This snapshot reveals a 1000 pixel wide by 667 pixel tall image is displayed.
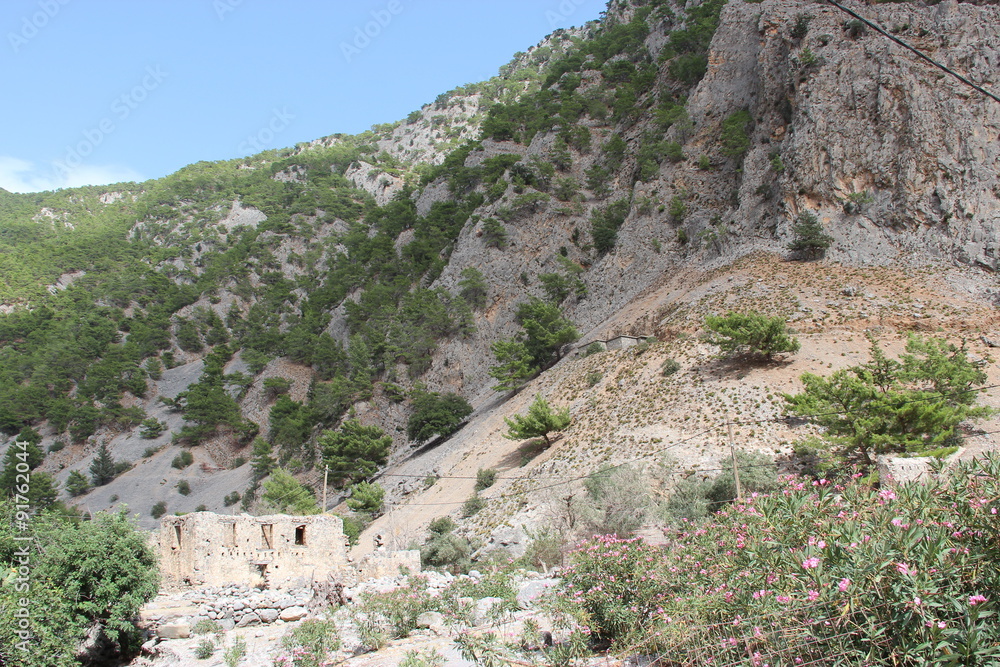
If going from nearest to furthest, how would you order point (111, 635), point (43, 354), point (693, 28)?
point (111, 635) → point (693, 28) → point (43, 354)

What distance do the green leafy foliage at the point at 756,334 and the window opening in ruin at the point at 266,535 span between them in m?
19.3

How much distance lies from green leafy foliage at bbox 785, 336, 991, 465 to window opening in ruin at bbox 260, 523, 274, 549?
656 inches

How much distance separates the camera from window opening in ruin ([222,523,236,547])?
1819 centimetres

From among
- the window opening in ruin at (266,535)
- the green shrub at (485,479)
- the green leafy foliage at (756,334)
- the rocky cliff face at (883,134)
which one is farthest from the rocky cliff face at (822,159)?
the window opening in ruin at (266,535)

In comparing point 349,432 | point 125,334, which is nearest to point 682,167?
point 349,432

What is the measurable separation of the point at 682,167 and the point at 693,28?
73.9 feet

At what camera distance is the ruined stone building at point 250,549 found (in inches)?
698

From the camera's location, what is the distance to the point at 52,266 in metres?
94.1

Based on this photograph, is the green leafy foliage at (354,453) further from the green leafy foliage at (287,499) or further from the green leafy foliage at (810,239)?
the green leafy foliage at (810,239)

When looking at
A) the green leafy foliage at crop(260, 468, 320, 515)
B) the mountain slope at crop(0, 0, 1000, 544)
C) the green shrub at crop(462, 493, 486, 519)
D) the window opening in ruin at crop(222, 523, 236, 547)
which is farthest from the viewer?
the green leafy foliage at crop(260, 468, 320, 515)

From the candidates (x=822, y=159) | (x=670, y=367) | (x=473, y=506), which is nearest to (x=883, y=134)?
(x=822, y=159)

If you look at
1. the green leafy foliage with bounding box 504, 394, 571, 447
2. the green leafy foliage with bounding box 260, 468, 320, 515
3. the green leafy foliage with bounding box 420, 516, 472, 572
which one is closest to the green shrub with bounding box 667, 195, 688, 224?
the green leafy foliage with bounding box 504, 394, 571, 447

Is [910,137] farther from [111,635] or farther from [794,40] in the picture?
[111,635]

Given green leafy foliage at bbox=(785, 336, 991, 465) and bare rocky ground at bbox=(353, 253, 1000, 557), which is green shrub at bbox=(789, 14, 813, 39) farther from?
green leafy foliage at bbox=(785, 336, 991, 465)
